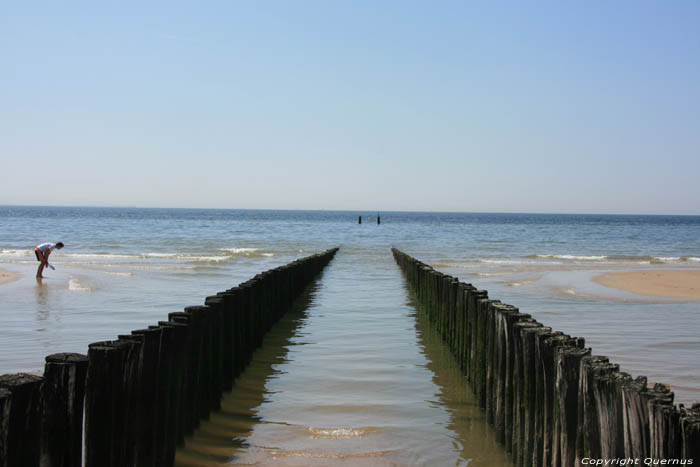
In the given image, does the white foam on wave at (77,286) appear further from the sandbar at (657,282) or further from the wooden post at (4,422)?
the wooden post at (4,422)

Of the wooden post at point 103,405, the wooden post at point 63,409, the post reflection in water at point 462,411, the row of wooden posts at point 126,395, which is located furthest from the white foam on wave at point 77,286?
the wooden post at point 63,409

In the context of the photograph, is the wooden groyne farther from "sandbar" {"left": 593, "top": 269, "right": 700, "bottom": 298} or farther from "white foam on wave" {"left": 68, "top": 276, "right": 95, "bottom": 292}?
"sandbar" {"left": 593, "top": 269, "right": 700, "bottom": 298}

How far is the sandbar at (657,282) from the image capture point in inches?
756

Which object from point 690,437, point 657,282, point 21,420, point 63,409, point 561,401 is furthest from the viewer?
point 657,282

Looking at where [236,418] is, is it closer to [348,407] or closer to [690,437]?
[348,407]

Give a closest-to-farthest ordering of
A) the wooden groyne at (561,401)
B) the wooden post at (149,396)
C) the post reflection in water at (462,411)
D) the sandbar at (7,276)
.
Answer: the wooden groyne at (561,401), the wooden post at (149,396), the post reflection in water at (462,411), the sandbar at (7,276)

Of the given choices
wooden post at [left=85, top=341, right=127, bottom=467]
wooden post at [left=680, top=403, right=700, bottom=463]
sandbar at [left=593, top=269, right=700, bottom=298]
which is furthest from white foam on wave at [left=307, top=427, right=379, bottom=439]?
sandbar at [left=593, top=269, right=700, bottom=298]

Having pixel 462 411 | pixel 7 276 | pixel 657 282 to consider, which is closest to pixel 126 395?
pixel 462 411

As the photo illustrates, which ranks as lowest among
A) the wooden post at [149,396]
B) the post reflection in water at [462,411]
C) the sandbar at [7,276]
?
the sandbar at [7,276]

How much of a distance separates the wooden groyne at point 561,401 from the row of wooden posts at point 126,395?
264 cm

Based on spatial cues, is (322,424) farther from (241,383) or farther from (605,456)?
(605,456)

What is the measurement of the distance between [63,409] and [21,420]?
344 millimetres

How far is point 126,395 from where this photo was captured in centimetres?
434

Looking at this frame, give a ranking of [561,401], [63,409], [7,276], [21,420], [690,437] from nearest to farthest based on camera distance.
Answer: [690,437]
[21,420]
[63,409]
[561,401]
[7,276]
